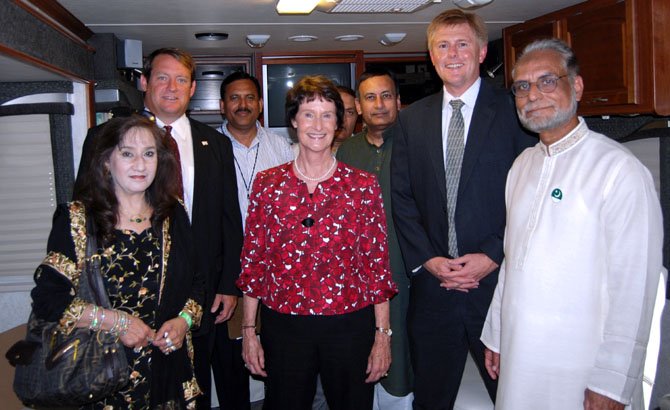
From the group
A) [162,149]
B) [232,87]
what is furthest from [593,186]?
[232,87]

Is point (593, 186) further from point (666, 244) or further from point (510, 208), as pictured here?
point (666, 244)

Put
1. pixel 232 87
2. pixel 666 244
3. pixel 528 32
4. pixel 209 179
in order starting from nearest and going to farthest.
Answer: pixel 209 179
pixel 666 244
pixel 232 87
pixel 528 32

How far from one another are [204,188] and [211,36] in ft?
5.50

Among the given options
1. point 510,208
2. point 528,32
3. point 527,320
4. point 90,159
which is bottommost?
point 527,320

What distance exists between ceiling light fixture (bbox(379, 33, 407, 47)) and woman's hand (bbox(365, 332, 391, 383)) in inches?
92.6

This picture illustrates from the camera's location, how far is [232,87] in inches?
117

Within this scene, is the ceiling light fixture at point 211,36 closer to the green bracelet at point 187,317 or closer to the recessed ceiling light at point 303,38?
the recessed ceiling light at point 303,38

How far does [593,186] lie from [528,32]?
215 centimetres

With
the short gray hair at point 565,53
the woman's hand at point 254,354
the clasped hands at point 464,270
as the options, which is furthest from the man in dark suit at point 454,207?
the woman's hand at point 254,354

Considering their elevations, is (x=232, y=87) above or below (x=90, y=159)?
above

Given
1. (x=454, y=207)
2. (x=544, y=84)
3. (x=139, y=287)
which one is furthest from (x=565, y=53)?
(x=139, y=287)

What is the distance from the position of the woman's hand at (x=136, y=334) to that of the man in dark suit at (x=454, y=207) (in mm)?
924

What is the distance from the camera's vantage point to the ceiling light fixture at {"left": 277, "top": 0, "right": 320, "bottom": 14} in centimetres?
274

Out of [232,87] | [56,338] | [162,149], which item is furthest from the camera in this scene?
[232,87]
